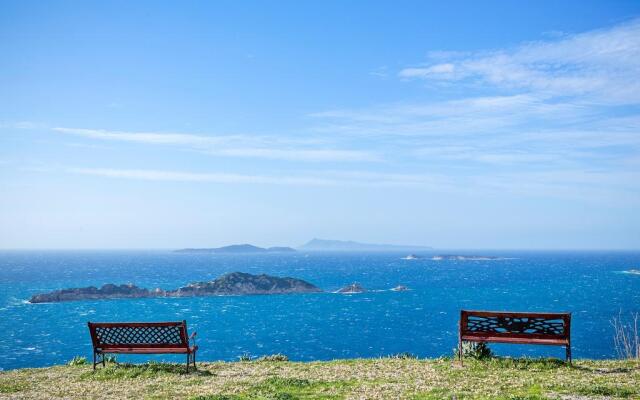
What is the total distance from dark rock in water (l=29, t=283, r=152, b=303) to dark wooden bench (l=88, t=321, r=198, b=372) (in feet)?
383

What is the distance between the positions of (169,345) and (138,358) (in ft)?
118

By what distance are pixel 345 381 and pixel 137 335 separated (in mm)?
7702

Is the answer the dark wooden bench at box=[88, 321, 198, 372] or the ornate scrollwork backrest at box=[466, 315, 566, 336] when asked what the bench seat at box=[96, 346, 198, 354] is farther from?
the ornate scrollwork backrest at box=[466, 315, 566, 336]

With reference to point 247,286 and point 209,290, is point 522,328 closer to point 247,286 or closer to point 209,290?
point 209,290

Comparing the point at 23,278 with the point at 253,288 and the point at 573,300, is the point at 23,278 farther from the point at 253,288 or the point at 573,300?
the point at 573,300

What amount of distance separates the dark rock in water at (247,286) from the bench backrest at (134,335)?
12015 cm

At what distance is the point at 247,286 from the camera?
5600 inches

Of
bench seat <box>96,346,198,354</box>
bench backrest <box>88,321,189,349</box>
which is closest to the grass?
bench seat <box>96,346,198,354</box>

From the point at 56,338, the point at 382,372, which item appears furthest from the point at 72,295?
the point at 382,372

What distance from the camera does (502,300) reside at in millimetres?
110125

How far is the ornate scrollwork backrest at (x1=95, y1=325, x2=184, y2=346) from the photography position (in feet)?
55.5

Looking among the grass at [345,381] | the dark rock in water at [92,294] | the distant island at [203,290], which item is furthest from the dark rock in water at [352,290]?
the grass at [345,381]

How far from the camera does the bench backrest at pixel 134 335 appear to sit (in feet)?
55.3

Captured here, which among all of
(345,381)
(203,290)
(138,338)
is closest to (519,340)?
(345,381)
